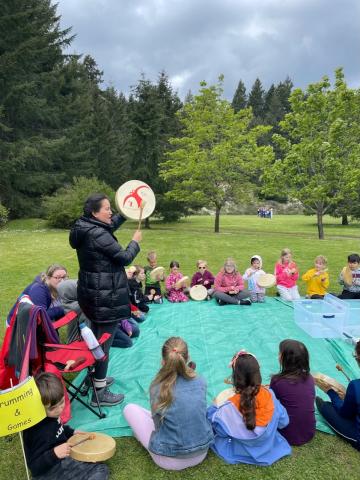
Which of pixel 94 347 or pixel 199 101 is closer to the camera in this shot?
pixel 94 347

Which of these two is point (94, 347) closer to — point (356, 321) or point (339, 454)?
point (339, 454)

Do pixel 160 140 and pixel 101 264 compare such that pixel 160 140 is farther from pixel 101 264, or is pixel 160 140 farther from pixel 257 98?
pixel 257 98

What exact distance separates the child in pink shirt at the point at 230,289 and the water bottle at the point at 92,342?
4.24m

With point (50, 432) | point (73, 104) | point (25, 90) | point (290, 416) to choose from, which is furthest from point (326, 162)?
point (73, 104)

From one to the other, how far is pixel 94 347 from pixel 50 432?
88cm

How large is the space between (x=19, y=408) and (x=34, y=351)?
2.49ft

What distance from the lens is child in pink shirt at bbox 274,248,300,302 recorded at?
7.75 m

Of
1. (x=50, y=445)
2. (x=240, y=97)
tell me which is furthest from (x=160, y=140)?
(x=240, y=97)

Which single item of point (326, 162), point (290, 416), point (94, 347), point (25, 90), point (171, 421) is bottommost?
point (290, 416)

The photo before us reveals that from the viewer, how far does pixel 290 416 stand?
3.25 meters

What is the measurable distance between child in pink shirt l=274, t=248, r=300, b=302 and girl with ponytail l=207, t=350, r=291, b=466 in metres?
4.79

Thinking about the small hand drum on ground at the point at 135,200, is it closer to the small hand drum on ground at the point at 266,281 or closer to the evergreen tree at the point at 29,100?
the small hand drum on ground at the point at 266,281

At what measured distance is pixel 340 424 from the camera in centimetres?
336

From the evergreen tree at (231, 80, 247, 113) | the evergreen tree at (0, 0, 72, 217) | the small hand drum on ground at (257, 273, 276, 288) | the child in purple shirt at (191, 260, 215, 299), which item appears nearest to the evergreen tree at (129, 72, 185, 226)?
the evergreen tree at (0, 0, 72, 217)
